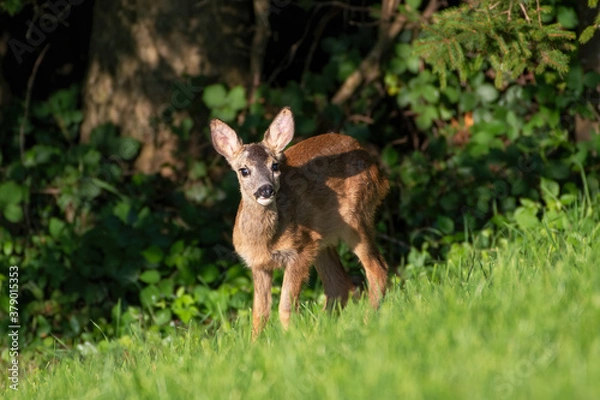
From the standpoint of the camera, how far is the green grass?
12.7 ft

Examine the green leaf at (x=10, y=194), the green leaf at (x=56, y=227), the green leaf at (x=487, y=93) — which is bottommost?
the green leaf at (x=56, y=227)

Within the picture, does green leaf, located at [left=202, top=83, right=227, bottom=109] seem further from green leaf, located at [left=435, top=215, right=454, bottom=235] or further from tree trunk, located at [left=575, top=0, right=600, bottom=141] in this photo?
tree trunk, located at [left=575, top=0, right=600, bottom=141]

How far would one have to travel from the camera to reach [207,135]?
9273 millimetres

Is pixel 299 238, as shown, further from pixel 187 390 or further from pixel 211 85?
pixel 211 85

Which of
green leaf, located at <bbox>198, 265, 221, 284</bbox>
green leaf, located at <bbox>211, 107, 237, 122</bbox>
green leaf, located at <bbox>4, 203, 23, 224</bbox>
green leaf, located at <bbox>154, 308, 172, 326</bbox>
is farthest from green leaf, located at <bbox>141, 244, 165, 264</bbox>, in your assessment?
green leaf, located at <bbox>211, 107, 237, 122</bbox>

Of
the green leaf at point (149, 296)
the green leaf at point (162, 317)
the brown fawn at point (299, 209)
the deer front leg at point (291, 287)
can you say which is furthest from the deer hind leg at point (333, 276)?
the green leaf at point (149, 296)

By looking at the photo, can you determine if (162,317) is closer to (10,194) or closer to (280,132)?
(10,194)

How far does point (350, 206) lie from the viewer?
6957 millimetres

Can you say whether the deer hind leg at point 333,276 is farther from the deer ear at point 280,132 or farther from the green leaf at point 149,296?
the green leaf at point 149,296

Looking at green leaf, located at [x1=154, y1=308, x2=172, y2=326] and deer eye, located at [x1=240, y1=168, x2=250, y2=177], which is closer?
deer eye, located at [x1=240, y1=168, x2=250, y2=177]

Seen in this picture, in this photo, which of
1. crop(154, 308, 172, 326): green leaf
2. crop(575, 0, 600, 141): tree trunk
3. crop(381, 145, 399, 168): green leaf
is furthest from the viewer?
crop(381, 145, 399, 168): green leaf

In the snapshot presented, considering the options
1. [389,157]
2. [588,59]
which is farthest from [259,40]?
[588,59]

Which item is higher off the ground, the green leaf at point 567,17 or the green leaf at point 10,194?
the green leaf at point 567,17

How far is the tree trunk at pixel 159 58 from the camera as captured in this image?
952 cm
